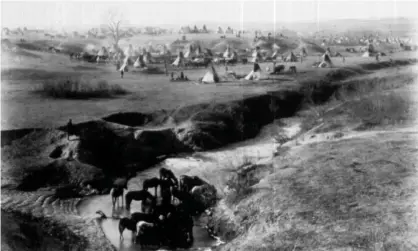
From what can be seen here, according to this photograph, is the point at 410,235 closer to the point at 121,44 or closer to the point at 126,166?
the point at 126,166

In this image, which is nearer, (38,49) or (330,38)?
(38,49)

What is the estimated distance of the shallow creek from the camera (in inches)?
337

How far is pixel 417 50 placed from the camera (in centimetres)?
1227

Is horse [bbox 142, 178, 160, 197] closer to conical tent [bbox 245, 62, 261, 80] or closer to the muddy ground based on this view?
the muddy ground

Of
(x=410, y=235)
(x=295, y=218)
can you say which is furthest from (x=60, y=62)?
(x=410, y=235)

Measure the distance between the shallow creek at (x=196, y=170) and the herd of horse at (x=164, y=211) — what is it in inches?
5.9

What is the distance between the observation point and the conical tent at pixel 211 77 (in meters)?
13.9

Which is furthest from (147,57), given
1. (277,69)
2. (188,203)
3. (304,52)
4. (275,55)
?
(188,203)

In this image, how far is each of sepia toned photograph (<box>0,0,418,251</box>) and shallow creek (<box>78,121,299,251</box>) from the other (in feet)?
0.12

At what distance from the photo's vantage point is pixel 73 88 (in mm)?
11000

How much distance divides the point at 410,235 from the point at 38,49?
938cm

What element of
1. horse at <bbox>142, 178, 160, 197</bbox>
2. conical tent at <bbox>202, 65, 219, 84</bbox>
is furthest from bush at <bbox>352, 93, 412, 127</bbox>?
horse at <bbox>142, 178, 160, 197</bbox>

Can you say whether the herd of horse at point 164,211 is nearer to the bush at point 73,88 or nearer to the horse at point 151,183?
the horse at point 151,183

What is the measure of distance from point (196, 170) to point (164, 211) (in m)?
2.24
